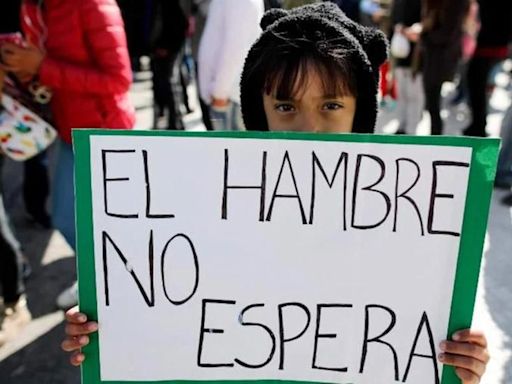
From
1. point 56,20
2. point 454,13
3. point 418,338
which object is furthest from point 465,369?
point 454,13

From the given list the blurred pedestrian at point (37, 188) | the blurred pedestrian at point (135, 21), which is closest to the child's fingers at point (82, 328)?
the blurred pedestrian at point (37, 188)

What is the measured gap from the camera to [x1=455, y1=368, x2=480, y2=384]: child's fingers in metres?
1.08

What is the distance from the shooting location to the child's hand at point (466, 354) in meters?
1.06

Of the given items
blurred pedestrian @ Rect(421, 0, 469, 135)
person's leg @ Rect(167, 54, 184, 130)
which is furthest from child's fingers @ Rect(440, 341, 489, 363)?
person's leg @ Rect(167, 54, 184, 130)

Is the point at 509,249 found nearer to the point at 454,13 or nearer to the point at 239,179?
the point at 454,13

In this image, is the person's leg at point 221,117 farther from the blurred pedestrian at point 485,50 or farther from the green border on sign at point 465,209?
the green border on sign at point 465,209

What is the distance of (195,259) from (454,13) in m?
3.29

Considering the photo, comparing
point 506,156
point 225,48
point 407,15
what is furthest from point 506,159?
point 225,48

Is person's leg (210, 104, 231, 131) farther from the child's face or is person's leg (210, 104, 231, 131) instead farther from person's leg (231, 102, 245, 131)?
the child's face

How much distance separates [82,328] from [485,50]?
361cm

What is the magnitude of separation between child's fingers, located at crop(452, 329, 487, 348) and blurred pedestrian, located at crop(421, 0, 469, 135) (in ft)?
10.3

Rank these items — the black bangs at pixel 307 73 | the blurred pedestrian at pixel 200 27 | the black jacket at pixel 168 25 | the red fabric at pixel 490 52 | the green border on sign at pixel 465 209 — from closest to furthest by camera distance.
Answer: the green border on sign at pixel 465 209 < the black bangs at pixel 307 73 < the blurred pedestrian at pixel 200 27 < the red fabric at pixel 490 52 < the black jacket at pixel 168 25

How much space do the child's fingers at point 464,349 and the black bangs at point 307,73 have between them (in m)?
0.56

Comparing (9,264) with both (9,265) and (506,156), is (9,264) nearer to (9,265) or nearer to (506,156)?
(9,265)
